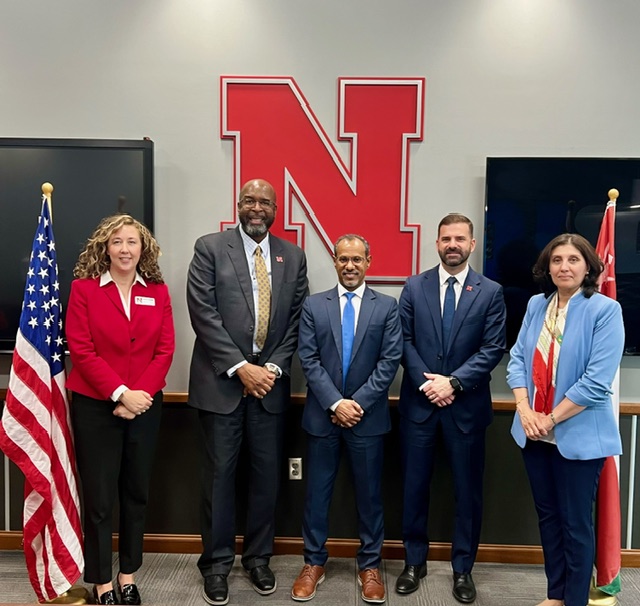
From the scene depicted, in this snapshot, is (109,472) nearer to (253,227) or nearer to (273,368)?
(273,368)

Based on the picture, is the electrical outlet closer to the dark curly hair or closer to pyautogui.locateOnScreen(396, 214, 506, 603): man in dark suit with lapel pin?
pyautogui.locateOnScreen(396, 214, 506, 603): man in dark suit with lapel pin

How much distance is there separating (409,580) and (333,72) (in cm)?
245

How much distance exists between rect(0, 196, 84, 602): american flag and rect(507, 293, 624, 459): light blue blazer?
2.04 metres

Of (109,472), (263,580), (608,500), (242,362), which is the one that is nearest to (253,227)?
(242,362)

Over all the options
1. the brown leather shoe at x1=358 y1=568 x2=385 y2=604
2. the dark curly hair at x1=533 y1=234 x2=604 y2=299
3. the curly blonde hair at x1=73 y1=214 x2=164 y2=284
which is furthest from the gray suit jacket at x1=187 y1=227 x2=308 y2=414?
the dark curly hair at x1=533 y1=234 x2=604 y2=299

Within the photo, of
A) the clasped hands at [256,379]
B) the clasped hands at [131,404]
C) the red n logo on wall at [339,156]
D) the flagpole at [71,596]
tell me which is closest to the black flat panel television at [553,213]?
the red n logo on wall at [339,156]

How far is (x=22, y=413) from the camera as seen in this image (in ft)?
7.46

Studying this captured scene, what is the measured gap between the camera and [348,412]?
92.6 inches

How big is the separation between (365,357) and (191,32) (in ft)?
6.00

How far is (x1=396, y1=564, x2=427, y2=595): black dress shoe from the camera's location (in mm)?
2510

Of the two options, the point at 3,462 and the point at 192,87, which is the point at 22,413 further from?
the point at 192,87

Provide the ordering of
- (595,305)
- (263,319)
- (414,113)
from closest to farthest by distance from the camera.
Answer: (595,305), (263,319), (414,113)

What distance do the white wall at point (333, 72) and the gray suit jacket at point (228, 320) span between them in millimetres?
440

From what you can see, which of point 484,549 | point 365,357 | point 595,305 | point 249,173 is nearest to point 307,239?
point 249,173
